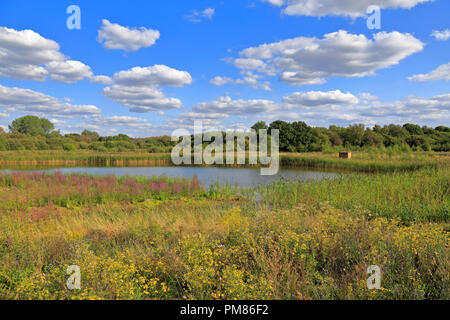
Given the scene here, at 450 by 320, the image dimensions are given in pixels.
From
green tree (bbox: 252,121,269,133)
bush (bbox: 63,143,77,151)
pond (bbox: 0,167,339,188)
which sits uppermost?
green tree (bbox: 252,121,269,133)

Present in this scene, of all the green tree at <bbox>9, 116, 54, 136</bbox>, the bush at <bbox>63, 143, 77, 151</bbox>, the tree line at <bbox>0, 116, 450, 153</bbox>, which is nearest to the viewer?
the tree line at <bbox>0, 116, 450, 153</bbox>

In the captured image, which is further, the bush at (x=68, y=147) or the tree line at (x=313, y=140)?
the bush at (x=68, y=147)

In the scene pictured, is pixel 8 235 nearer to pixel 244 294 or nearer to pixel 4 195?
pixel 244 294

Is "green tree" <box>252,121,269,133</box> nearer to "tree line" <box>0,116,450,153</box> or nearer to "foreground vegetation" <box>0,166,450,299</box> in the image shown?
"tree line" <box>0,116,450,153</box>

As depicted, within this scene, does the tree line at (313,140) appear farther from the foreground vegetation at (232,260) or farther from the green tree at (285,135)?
the foreground vegetation at (232,260)

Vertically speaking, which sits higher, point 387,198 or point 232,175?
point 387,198

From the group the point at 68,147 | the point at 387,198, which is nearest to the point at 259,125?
the point at 68,147

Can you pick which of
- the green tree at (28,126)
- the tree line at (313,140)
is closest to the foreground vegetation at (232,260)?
the tree line at (313,140)

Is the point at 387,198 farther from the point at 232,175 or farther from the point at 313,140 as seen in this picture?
the point at 313,140

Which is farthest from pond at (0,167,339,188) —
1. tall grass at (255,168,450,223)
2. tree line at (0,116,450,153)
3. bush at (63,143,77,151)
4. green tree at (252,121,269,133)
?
green tree at (252,121,269,133)

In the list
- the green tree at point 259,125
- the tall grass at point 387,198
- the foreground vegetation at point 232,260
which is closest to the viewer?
the foreground vegetation at point 232,260

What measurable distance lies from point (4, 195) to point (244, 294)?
38.2 ft

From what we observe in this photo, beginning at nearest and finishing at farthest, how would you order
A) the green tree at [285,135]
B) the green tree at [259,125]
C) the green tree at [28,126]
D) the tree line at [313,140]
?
the tree line at [313,140] → the green tree at [285,135] → the green tree at [259,125] → the green tree at [28,126]

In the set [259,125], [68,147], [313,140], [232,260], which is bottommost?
[232,260]
